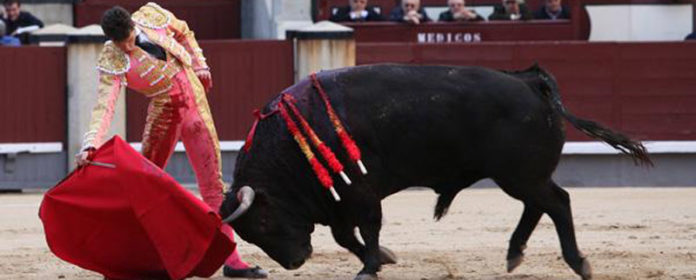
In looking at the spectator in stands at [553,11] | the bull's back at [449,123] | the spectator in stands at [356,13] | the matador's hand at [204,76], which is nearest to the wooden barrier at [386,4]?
the spectator in stands at [356,13]

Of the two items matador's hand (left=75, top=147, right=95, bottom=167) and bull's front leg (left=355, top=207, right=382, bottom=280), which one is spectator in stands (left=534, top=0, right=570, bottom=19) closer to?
bull's front leg (left=355, top=207, right=382, bottom=280)

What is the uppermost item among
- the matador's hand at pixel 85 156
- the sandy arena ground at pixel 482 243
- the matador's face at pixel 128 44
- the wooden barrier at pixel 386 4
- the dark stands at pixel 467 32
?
the matador's face at pixel 128 44

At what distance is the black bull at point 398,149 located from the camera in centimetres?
588

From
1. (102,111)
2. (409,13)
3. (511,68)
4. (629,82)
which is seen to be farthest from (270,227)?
(409,13)

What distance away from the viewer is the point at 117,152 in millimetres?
5910

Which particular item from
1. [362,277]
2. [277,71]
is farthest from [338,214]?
[277,71]

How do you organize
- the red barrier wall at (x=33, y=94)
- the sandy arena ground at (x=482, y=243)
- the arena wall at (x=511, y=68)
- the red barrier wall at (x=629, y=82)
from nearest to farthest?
1. the sandy arena ground at (x=482, y=243)
2. the red barrier wall at (x=33, y=94)
3. the arena wall at (x=511, y=68)
4. the red barrier wall at (x=629, y=82)

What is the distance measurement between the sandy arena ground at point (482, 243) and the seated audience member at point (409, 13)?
2.57 meters

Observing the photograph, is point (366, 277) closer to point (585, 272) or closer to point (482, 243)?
point (585, 272)

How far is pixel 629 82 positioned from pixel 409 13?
5.92ft

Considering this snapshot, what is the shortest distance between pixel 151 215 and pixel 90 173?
0.89ft

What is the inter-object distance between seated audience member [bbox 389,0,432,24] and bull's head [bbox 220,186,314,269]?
270 inches

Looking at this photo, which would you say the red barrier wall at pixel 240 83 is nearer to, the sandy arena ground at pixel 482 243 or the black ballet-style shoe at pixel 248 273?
the sandy arena ground at pixel 482 243

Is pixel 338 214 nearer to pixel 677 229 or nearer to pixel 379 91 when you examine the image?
pixel 379 91
